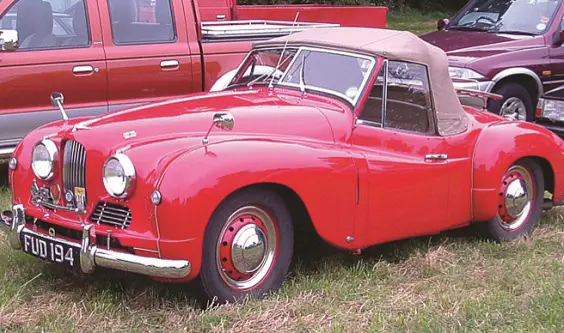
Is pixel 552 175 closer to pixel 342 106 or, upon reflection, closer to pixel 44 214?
pixel 342 106

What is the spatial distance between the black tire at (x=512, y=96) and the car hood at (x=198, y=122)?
450 centimetres

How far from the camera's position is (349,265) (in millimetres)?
5035

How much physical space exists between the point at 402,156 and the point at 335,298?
3.59 ft

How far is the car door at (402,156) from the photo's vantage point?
4801 mm

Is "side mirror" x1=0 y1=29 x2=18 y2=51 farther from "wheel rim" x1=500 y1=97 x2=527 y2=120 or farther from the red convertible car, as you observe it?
"wheel rim" x1=500 y1=97 x2=527 y2=120

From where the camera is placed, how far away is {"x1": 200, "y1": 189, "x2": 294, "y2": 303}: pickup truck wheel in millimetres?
4094

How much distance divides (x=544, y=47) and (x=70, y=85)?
552cm

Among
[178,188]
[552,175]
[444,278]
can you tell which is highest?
[178,188]

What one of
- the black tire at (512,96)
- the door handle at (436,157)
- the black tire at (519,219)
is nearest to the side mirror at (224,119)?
the door handle at (436,157)

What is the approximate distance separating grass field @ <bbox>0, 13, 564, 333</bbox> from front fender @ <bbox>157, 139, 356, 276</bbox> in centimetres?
35

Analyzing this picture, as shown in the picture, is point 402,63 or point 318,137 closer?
point 318,137

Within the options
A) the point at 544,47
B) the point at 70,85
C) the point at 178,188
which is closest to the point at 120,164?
the point at 178,188

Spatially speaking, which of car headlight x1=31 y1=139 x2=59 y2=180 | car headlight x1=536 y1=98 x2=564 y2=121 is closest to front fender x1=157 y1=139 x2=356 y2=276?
car headlight x1=31 y1=139 x2=59 y2=180

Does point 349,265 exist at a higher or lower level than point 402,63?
lower
